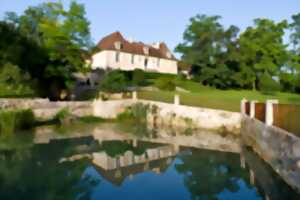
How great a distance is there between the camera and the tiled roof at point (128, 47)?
42697 millimetres

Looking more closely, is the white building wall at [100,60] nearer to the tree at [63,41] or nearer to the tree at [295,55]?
A: the tree at [63,41]

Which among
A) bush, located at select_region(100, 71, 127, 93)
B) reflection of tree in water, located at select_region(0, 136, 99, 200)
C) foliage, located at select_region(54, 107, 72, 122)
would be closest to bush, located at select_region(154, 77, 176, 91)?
bush, located at select_region(100, 71, 127, 93)

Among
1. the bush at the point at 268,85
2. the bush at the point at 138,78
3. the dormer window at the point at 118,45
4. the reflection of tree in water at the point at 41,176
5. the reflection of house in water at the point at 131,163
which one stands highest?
the dormer window at the point at 118,45

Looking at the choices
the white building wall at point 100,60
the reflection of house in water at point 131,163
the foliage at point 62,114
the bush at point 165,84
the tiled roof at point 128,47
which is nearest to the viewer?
the reflection of house in water at point 131,163

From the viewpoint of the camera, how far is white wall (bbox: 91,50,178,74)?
41812 millimetres

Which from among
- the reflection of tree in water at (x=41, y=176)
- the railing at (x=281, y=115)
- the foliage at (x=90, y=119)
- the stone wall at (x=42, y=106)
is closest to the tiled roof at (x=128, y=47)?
the foliage at (x=90, y=119)

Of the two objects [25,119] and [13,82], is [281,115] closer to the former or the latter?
[25,119]

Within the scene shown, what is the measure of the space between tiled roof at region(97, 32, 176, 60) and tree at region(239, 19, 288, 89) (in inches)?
508

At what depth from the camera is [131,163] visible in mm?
11859

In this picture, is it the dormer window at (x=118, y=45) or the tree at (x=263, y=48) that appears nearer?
the tree at (x=263, y=48)

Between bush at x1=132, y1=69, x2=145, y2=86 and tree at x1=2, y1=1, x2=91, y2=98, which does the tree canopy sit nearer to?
bush at x1=132, y1=69, x2=145, y2=86

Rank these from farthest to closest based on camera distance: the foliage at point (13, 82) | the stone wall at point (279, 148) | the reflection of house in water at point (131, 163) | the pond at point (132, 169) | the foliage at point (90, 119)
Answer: the foliage at point (90, 119)
the foliage at point (13, 82)
the reflection of house in water at point (131, 163)
the pond at point (132, 169)
the stone wall at point (279, 148)

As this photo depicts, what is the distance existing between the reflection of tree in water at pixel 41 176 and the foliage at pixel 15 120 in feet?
15.2

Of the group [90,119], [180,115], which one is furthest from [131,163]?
[90,119]
